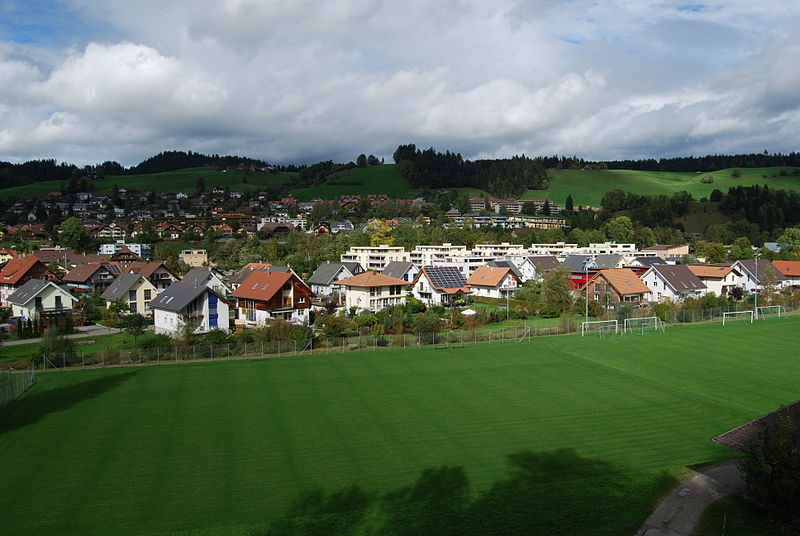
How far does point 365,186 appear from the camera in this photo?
158125 mm

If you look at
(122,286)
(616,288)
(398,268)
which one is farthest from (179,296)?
(616,288)

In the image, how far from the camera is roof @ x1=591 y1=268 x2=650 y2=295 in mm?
48844

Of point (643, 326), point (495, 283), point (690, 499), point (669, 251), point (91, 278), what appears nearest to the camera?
point (690, 499)

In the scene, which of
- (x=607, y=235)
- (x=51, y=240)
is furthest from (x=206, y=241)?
(x=607, y=235)

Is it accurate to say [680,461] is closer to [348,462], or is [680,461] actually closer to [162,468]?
[348,462]

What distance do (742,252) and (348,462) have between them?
71.7m

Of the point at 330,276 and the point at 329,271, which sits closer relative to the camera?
the point at 330,276

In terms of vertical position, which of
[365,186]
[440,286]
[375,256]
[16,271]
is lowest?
[440,286]

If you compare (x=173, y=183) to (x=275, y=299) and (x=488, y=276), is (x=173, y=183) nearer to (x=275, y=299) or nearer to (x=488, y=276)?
(x=488, y=276)

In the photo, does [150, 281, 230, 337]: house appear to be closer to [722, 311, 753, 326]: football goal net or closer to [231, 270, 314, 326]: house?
[231, 270, 314, 326]: house

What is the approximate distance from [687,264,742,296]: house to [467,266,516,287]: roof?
1727 cm

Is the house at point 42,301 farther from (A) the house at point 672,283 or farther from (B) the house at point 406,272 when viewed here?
(A) the house at point 672,283

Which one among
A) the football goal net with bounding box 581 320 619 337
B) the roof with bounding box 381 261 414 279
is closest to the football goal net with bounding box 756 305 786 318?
the football goal net with bounding box 581 320 619 337

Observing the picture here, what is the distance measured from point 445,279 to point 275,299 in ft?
56.8
